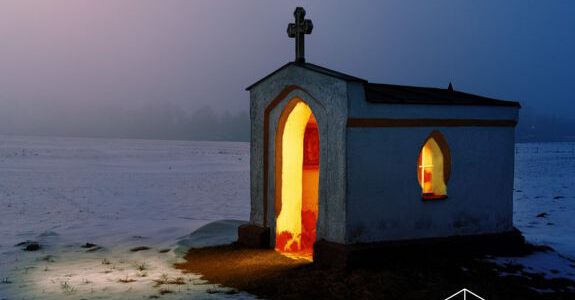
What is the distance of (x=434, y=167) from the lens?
39.7 feet

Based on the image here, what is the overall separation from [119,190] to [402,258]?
835 inches

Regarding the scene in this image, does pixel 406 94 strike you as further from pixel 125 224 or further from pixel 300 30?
pixel 125 224

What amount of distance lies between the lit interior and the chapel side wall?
0.20 metres

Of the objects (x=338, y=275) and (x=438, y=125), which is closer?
(x=338, y=275)

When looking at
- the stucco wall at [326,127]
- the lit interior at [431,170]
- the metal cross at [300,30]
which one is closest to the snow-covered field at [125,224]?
the lit interior at [431,170]

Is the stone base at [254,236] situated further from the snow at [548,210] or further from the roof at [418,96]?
the snow at [548,210]

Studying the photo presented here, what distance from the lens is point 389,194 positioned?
36.6ft

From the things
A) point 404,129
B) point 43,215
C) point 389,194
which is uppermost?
point 404,129

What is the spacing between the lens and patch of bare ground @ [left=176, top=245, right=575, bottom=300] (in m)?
9.45

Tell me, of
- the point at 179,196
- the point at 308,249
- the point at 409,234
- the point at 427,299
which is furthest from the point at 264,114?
the point at 179,196

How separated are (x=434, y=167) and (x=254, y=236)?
164 inches

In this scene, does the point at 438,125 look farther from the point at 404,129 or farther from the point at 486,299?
the point at 486,299

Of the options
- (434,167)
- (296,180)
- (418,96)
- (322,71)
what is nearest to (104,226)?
(296,180)

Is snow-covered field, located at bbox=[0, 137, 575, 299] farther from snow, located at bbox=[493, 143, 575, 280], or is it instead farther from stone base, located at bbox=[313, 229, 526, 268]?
stone base, located at bbox=[313, 229, 526, 268]
